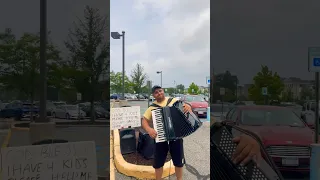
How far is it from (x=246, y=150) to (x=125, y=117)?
7.48 ft

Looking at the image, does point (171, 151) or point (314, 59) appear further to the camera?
point (171, 151)

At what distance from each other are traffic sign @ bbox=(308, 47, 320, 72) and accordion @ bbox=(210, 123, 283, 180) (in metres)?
1.10

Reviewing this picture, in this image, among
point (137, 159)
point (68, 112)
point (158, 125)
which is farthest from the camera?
point (137, 159)

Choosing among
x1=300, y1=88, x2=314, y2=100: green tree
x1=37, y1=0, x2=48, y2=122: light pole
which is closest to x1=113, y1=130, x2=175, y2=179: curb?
x1=37, y1=0, x2=48, y2=122: light pole

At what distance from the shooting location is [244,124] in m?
3.99

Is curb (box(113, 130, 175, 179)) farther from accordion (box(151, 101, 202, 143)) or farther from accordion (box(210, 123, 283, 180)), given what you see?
accordion (box(210, 123, 283, 180))

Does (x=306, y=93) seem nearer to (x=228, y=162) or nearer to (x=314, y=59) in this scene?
(x=314, y=59)

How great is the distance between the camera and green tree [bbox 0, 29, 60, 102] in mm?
3602

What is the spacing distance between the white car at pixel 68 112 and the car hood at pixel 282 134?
201cm

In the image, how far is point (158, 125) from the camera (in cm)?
422

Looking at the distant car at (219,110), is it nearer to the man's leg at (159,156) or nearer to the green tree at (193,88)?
the green tree at (193,88)

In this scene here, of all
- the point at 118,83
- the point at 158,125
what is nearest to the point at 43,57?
A: the point at 118,83

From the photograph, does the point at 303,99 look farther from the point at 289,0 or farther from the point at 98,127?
the point at 98,127

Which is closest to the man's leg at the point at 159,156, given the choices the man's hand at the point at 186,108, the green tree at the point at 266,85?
the man's hand at the point at 186,108
